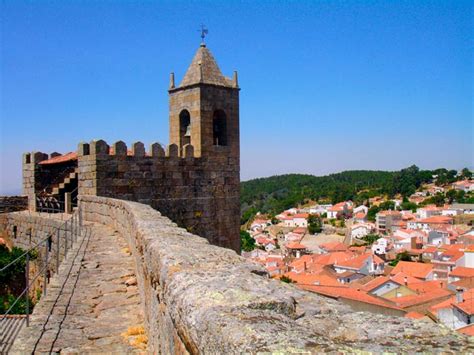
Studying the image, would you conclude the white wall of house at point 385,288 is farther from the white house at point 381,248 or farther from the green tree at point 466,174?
the green tree at point 466,174

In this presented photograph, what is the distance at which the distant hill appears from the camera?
405 ft

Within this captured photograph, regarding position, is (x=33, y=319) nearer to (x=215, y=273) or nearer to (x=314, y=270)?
(x=215, y=273)

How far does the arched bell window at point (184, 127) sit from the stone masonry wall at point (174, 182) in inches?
31.0

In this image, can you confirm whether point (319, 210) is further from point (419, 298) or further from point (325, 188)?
point (419, 298)

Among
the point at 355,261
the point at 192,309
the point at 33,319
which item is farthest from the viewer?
the point at 355,261

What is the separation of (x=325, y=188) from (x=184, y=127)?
130 meters

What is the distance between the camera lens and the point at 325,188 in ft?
463

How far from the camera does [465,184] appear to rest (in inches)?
4550

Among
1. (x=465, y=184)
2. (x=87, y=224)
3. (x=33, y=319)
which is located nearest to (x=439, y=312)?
(x=87, y=224)

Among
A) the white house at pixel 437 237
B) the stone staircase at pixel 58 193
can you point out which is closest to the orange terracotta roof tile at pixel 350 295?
the stone staircase at pixel 58 193

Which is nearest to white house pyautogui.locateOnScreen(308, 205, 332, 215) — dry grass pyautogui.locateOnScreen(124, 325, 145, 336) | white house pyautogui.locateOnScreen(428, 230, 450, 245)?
white house pyautogui.locateOnScreen(428, 230, 450, 245)

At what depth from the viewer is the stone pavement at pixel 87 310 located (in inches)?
150

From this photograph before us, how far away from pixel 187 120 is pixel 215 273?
11.5 m

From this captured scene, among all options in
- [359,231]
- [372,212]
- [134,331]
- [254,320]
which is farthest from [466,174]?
[254,320]
